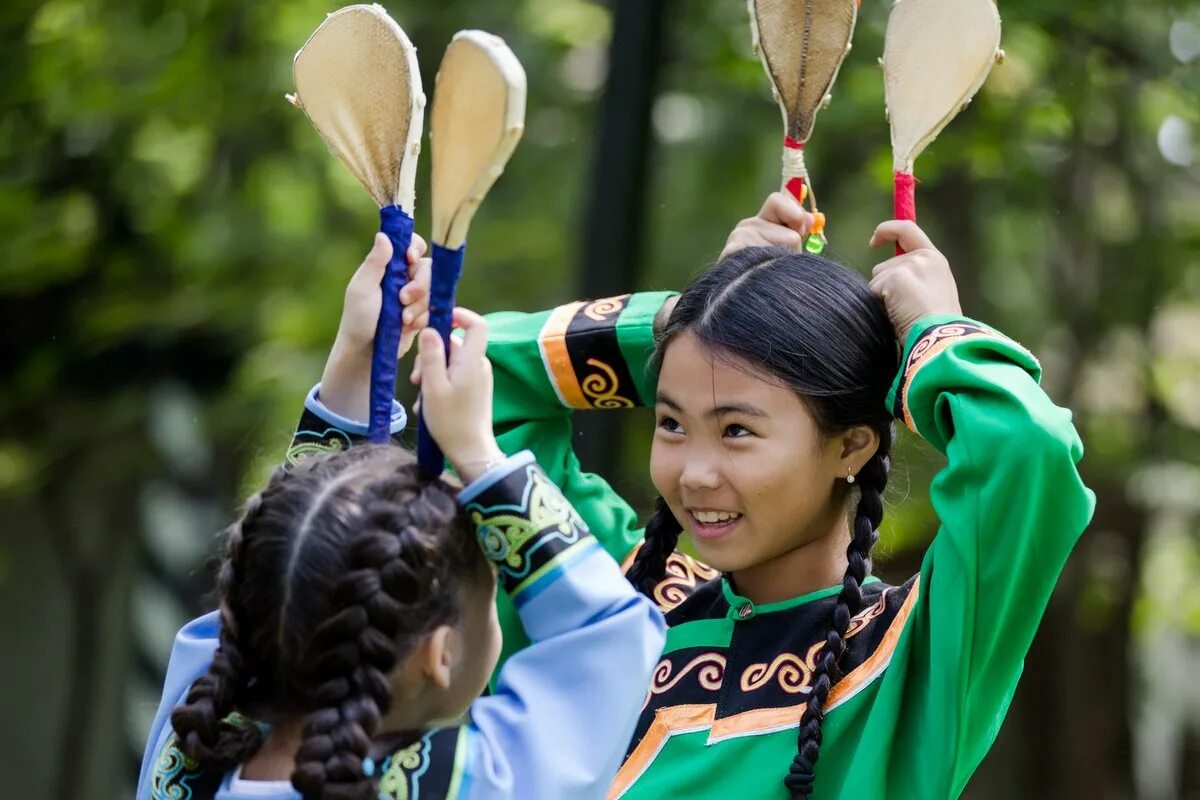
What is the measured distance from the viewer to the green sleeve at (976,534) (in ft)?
5.79

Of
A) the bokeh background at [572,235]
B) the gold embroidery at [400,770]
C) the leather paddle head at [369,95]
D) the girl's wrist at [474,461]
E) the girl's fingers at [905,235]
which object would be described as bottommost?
the bokeh background at [572,235]

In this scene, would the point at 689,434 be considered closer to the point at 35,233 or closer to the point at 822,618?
the point at 822,618

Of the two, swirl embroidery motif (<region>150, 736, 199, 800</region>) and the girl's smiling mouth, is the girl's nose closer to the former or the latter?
the girl's smiling mouth

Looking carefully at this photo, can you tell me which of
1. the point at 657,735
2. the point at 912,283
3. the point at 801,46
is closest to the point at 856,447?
the point at 912,283

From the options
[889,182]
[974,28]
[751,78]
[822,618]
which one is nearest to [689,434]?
[822,618]

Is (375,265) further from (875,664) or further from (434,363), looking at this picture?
(875,664)

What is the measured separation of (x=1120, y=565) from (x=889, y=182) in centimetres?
220

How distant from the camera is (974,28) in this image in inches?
83.0

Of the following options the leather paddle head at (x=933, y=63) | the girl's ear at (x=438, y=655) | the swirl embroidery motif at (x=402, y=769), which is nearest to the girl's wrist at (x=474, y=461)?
the girl's ear at (x=438, y=655)

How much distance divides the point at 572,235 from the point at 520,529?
3666mm

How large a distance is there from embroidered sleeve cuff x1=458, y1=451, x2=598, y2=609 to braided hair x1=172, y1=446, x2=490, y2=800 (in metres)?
0.04

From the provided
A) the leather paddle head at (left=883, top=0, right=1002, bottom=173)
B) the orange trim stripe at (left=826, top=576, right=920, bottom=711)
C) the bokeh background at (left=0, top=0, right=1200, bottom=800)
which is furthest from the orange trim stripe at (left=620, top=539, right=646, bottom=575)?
the bokeh background at (left=0, top=0, right=1200, bottom=800)

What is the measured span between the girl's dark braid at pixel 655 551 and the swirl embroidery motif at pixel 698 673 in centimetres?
12

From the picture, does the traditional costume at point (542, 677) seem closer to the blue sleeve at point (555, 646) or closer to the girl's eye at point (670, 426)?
→ the blue sleeve at point (555, 646)
